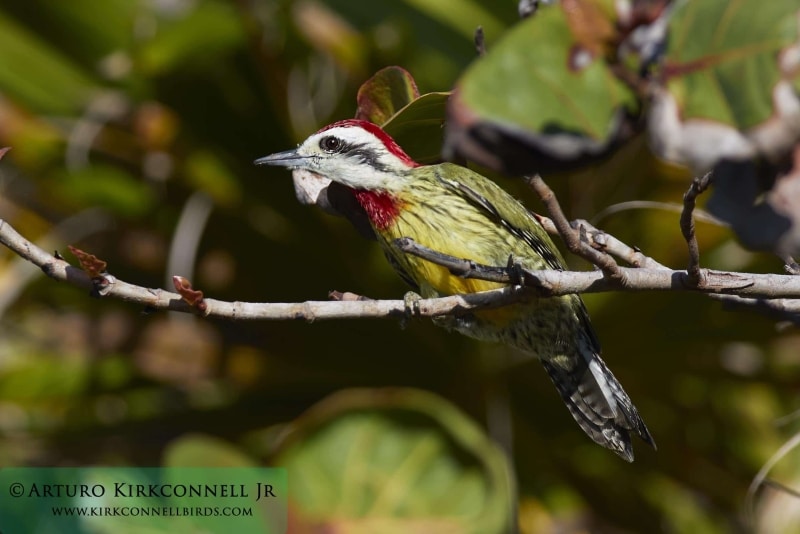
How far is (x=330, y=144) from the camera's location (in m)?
2.62

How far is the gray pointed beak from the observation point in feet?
8.29

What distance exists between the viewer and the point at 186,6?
4.40 meters

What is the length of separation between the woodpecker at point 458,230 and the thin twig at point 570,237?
0.89 metres

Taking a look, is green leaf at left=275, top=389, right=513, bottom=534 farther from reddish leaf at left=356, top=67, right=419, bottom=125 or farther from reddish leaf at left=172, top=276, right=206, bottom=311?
reddish leaf at left=172, top=276, right=206, bottom=311

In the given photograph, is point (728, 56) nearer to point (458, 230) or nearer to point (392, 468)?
point (458, 230)

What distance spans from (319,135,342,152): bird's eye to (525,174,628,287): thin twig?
41.8 inches

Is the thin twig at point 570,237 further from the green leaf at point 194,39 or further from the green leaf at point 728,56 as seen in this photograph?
the green leaf at point 194,39

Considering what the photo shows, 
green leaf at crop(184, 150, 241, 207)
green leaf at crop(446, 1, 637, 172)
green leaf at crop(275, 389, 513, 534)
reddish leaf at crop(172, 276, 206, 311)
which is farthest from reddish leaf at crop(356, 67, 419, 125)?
green leaf at crop(184, 150, 241, 207)

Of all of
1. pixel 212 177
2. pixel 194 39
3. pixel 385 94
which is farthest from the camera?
pixel 212 177

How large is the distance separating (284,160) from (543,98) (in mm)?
1556

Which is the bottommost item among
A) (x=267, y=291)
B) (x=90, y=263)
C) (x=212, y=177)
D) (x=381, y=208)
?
(x=90, y=263)

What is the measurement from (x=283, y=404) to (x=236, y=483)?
1029 millimetres

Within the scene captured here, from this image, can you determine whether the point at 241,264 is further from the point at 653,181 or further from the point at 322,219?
the point at 653,181

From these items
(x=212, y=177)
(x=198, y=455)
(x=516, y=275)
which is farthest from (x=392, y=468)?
(x=516, y=275)
